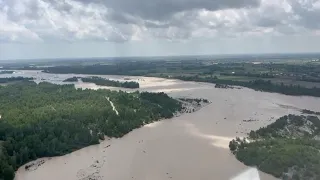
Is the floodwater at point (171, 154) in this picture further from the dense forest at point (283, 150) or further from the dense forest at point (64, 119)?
the dense forest at point (64, 119)

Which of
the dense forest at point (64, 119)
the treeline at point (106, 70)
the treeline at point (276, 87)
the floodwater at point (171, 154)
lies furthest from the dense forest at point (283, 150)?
the treeline at point (106, 70)

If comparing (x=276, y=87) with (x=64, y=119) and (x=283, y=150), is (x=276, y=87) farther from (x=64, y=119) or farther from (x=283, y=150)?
(x=64, y=119)

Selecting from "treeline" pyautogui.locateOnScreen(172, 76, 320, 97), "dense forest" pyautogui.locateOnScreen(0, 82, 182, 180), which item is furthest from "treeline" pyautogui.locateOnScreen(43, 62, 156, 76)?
"dense forest" pyautogui.locateOnScreen(0, 82, 182, 180)

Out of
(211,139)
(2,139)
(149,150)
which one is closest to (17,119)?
(2,139)

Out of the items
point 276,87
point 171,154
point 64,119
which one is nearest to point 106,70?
point 276,87

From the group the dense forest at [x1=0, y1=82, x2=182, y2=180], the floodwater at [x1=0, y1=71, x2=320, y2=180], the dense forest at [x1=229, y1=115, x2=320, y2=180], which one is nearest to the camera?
the dense forest at [x1=229, y1=115, x2=320, y2=180]

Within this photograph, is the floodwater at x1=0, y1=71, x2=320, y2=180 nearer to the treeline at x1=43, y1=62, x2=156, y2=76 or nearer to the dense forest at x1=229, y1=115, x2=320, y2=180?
the dense forest at x1=229, y1=115, x2=320, y2=180
